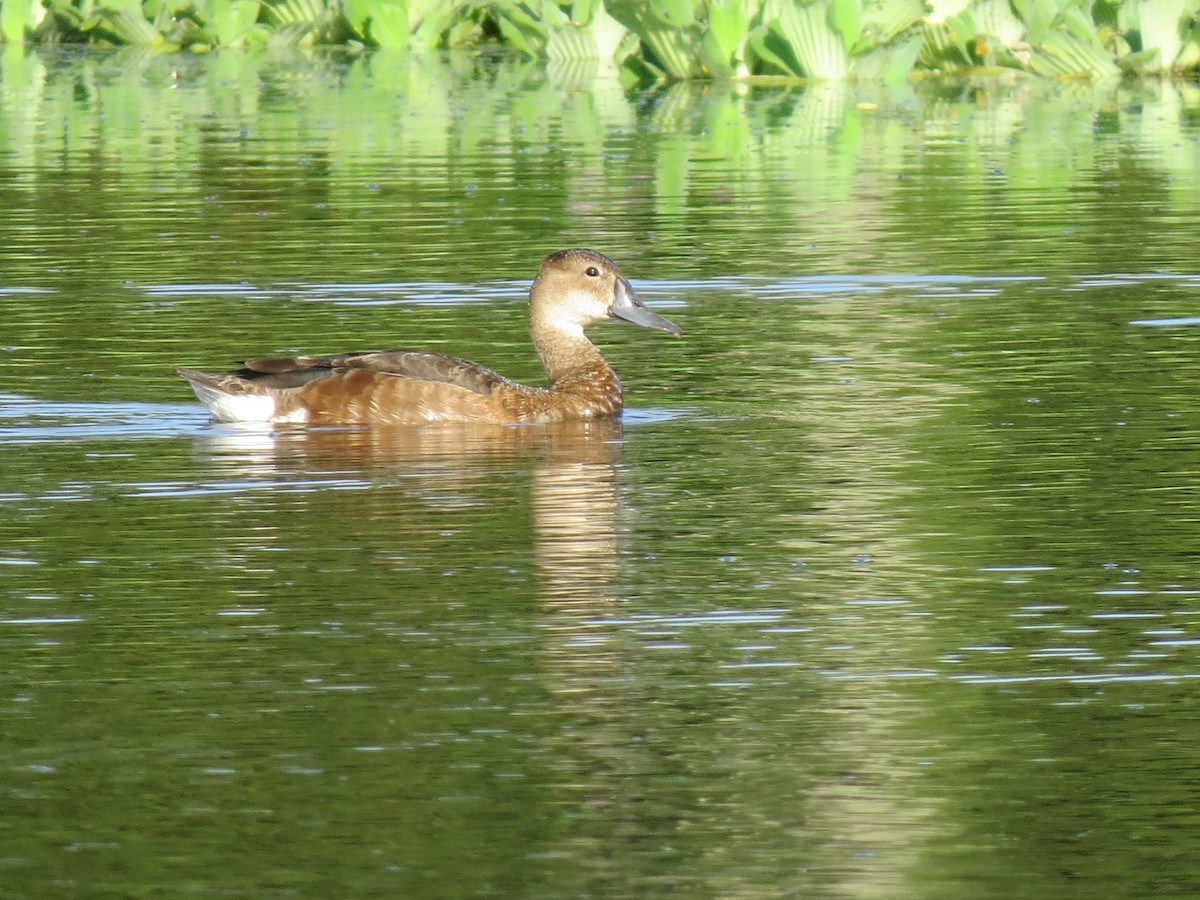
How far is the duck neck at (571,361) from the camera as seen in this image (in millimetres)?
11625

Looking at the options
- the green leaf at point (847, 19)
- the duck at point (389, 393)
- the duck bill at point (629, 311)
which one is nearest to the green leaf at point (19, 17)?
the green leaf at point (847, 19)

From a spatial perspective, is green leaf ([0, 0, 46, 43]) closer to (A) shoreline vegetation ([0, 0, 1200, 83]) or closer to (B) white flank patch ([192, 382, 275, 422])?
(A) shoreline vegetation ([0, 0, 1200, 83])

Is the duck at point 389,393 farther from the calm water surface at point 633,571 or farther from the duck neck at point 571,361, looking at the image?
the calm water surface at point 633,571

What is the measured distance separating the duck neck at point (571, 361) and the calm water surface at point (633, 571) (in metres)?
0.26

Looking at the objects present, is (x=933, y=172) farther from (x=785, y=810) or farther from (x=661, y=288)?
(x=785, y=810)

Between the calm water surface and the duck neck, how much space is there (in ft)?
0.86

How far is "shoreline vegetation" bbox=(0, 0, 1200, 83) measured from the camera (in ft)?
95.7

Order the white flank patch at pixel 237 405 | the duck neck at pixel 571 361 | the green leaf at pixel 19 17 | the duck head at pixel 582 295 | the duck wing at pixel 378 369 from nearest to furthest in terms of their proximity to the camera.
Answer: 1. the duck wing at pixel 378 369
2. the white flank patch at pixel 237 405
3. the duck neck at pixel 571 361
4. the duck head at pixel 582 295
5. the green leaf at pixel 19 17

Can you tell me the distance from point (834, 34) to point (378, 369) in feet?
62.4

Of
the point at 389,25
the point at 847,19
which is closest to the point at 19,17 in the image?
the point at 389,25

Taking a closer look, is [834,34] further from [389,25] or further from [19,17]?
[19,17]

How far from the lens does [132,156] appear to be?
23844 millimetres

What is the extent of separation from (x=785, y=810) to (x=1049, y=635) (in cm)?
166

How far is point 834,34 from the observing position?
29406 mm
